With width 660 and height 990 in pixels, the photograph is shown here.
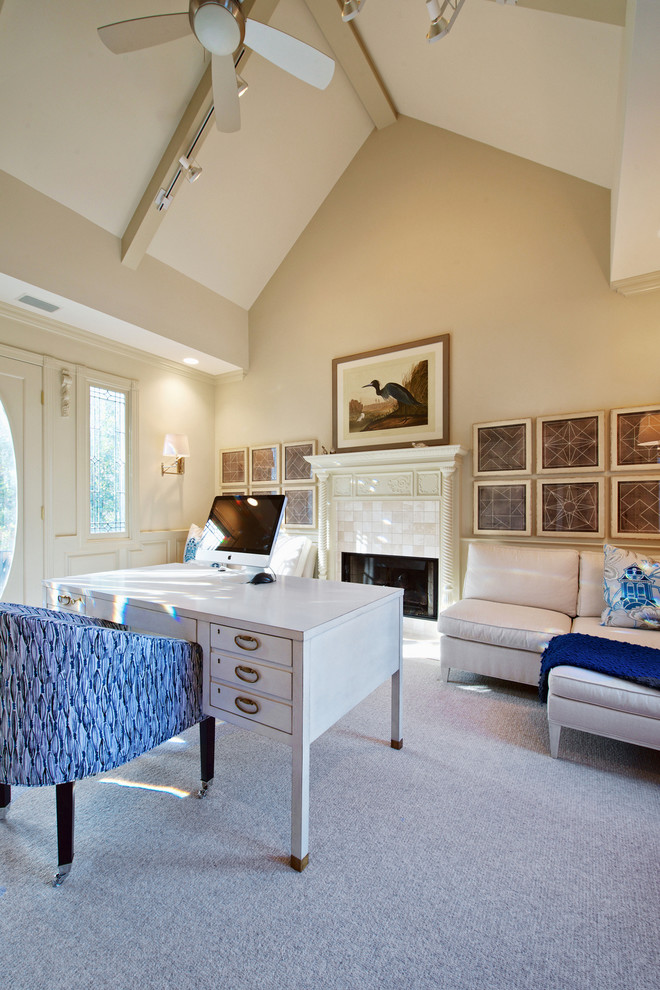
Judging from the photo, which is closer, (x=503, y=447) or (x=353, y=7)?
(x=353, y=7)

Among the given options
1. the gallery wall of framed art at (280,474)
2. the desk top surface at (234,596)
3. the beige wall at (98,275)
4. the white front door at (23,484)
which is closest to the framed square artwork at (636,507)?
the desk top surface at (234,596)

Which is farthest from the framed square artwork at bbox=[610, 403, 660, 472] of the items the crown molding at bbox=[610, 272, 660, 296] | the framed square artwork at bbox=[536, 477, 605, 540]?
the crown molding at bbox=[610, 272, 660, 296]

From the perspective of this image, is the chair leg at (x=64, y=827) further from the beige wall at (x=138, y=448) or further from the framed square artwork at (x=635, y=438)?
the framed square artwork at (x=635, y=438)

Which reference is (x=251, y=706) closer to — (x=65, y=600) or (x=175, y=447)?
(x=65, y=600)

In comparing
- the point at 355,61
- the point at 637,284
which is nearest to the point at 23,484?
the point at 355,61

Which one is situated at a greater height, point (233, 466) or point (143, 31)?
point (143, 31)

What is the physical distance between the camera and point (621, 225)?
2.55 meters

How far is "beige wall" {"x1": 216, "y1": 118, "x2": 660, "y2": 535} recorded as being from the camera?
11.1 ft

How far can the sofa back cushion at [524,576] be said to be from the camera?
10.4ft

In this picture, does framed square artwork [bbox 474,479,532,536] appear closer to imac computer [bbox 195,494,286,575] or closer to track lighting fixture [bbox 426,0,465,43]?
imac computer [bbox 195,494,286,575]

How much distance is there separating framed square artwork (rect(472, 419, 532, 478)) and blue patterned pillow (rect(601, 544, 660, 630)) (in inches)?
40.8


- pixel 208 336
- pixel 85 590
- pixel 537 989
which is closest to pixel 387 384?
pixel 208 336

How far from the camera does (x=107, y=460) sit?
175 inches

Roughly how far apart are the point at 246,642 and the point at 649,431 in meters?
3.11
